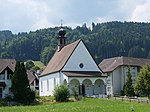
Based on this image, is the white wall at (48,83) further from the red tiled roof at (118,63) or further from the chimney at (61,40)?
the red tiled roof at (118,63)

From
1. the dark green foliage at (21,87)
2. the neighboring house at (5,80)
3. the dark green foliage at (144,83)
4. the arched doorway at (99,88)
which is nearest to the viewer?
the dark green foliage at (21,87)

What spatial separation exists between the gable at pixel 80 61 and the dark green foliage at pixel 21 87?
14709 millimetres

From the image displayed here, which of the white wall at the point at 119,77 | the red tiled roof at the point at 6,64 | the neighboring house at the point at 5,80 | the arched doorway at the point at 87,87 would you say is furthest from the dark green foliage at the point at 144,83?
the white wall at the point at 119,77

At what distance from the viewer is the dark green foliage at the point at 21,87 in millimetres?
52094

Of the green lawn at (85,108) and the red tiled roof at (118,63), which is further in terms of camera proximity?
the red tiled roof at (118,63)

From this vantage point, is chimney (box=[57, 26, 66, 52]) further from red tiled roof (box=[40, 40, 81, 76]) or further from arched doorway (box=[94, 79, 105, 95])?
arched doorway (box=[94, 79, 105, 95])

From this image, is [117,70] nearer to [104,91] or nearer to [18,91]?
[104,91]

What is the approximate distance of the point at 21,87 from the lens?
52656 millimetres

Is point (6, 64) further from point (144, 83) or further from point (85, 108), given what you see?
point (85, 108)

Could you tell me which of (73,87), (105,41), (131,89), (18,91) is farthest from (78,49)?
(105,41)

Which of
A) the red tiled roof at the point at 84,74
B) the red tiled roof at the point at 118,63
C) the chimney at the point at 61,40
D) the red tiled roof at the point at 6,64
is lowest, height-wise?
the red tiled roof at the point at 84,74

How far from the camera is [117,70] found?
264 ft

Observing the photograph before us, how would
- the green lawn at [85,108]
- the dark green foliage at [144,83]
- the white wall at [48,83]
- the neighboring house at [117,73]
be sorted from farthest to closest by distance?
the neighboring house at [117,73] → the white wall at [48,83] → the dark green foliage at [144,83] → the green lawn at [85,108]

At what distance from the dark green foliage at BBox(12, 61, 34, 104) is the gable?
1471 cm
